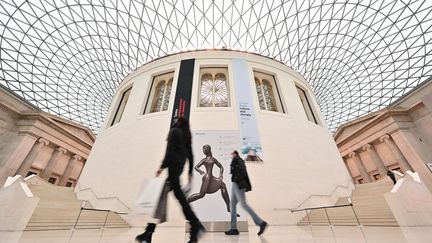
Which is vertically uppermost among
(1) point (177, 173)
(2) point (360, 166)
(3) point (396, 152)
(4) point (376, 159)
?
(3) point (396, 152)

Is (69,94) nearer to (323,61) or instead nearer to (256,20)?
(256,20)

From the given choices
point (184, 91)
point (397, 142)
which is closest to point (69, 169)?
point (184, 91)

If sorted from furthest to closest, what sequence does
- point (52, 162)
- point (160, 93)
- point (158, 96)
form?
point (52, 162), point (160, 93), point (158, 96)

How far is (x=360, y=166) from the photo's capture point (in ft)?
83.6

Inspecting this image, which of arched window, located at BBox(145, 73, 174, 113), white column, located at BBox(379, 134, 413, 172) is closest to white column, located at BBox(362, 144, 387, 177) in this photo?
white column, located at BBox(379, 134, 413, 172)

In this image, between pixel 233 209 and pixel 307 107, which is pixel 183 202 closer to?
pixel 233 209

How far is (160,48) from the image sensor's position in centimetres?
2470

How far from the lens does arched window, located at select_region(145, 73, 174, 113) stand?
1323 centimetres

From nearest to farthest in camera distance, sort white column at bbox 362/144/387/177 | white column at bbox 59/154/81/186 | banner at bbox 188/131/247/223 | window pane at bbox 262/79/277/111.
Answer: banner at bbox 188/131/247/223 → window pane at bbox 262/79/277/111 → white column at bbox 362/144/387/177 → white column at bbox 59/154/81/186

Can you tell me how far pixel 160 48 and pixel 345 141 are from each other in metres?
30.6

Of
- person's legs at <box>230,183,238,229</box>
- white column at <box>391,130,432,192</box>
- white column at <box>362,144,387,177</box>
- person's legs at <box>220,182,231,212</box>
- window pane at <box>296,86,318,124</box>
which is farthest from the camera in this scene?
white column at <box>362,144,387,177</box>

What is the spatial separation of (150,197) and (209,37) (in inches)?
974

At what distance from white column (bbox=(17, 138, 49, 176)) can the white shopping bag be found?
25.1 metres

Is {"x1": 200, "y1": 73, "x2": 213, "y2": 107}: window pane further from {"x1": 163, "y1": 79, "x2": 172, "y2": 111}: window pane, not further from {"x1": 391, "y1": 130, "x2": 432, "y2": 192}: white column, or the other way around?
{"x1": 391, "y1": 130, "x2": 432, "y2": 192}: white column
